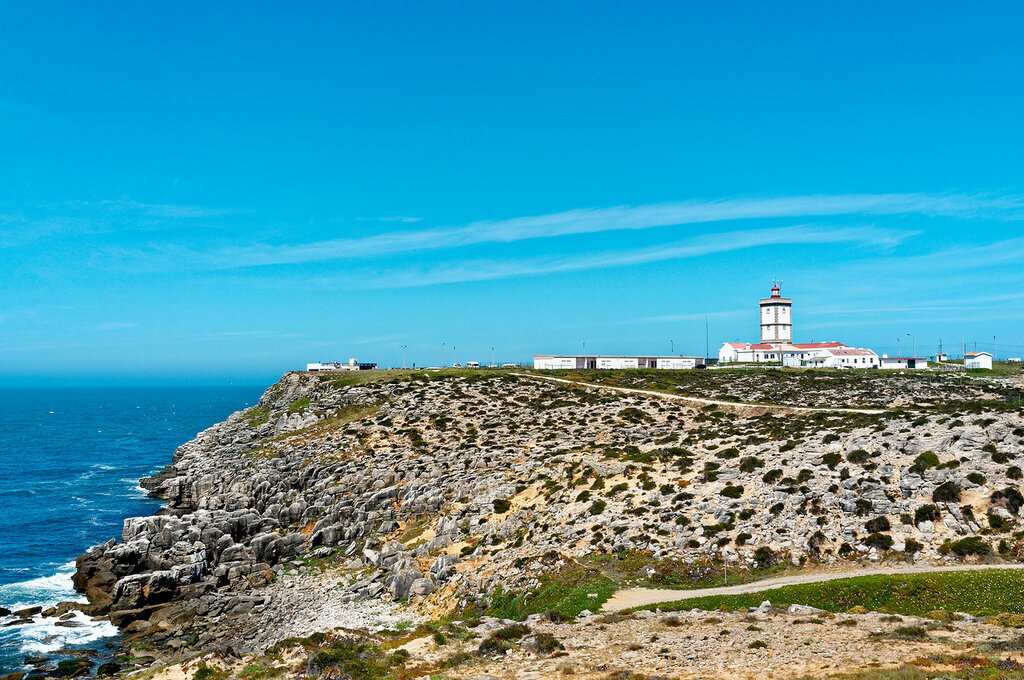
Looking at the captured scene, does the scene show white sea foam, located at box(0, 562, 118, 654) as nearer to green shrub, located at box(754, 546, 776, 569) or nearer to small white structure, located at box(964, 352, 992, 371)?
green shrub, located at box(754, 546, 776, 569)

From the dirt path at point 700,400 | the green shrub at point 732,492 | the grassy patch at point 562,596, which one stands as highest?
the dirt path at point 700,400

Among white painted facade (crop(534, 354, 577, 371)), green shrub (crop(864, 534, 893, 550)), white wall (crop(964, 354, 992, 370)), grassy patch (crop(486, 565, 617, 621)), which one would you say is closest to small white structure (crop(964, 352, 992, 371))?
white wall (crop(964, 354, 992, 370))

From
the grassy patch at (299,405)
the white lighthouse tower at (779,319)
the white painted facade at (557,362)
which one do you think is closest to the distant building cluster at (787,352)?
the white lighthouse tower at (779,319)

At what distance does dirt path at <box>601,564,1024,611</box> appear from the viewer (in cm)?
3014

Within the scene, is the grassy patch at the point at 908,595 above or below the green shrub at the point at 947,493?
below

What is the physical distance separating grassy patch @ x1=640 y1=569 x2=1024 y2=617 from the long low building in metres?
101

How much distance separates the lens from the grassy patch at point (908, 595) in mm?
25594

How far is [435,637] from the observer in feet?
89.4

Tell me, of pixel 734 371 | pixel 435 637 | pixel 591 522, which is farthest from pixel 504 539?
pixel 734 371

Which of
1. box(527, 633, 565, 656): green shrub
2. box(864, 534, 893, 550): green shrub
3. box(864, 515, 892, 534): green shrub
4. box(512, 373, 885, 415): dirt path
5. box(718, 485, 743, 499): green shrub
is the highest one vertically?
box(512, 373, 885, 415): dirt path

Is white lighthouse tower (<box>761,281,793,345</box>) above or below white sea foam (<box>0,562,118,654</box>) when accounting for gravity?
above

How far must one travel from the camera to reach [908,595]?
2709cm

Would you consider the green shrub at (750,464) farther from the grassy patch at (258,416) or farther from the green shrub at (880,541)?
the grassy patch at (258,416)

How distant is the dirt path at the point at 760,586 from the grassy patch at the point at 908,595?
3.48 feet
